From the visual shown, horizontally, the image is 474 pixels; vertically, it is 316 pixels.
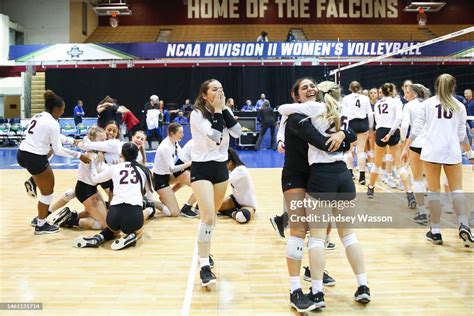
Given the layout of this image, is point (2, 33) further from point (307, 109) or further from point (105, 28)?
point (307, 109)

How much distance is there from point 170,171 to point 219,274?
2270mm

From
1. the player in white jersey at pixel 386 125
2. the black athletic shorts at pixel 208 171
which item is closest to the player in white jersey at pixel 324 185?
the black athletic shorts at pixel 208 171

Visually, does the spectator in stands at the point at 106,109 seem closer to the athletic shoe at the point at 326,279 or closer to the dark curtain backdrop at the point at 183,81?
the athletic shoe at the point at 326,279

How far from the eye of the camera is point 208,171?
3.24 metres

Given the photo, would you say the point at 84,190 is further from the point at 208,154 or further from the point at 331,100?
the point at 331,100

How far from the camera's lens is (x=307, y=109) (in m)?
2.76

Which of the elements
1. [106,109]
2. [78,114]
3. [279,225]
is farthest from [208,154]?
[78,114]

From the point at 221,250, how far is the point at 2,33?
18.9m

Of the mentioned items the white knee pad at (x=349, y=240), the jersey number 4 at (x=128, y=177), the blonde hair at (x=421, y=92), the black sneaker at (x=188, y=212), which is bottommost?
the black sneaker at (x=188, y=212)

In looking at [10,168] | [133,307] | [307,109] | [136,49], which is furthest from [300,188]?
[136,49]

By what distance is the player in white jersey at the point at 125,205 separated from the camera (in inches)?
163

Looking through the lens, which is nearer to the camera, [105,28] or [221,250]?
[221,250]

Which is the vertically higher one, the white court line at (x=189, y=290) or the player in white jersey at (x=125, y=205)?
the player in white jersey at (x=125, y=205)

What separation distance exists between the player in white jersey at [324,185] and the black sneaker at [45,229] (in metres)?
3.23
